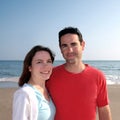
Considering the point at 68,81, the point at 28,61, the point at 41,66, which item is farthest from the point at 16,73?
the point at 41,66

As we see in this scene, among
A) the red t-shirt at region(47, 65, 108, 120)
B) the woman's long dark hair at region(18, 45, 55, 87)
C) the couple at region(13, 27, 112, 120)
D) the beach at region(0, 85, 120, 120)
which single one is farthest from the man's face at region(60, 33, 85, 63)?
the beach at region(0, 85, 120, 120)

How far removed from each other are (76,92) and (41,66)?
0.62 meters

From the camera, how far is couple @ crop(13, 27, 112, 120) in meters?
3.03

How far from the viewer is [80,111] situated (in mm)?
3338

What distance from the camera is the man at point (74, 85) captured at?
333cm

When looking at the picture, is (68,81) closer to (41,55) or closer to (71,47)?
(71,47)

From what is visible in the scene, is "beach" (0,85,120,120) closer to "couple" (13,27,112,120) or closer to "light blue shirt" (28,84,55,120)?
"couple" (13,27,112,120)

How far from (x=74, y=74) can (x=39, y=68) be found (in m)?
0.59

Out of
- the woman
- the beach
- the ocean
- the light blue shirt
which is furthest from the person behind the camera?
the ocean

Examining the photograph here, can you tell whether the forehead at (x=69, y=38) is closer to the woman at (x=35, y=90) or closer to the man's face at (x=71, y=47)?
the man's face at (x=71, y=47)

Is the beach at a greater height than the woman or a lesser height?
lesser

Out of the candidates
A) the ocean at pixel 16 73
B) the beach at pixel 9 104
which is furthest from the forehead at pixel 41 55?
the ocean at pixel 16 73

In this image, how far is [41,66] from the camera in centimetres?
298

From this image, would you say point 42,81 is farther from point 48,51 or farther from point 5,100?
point 5,100
